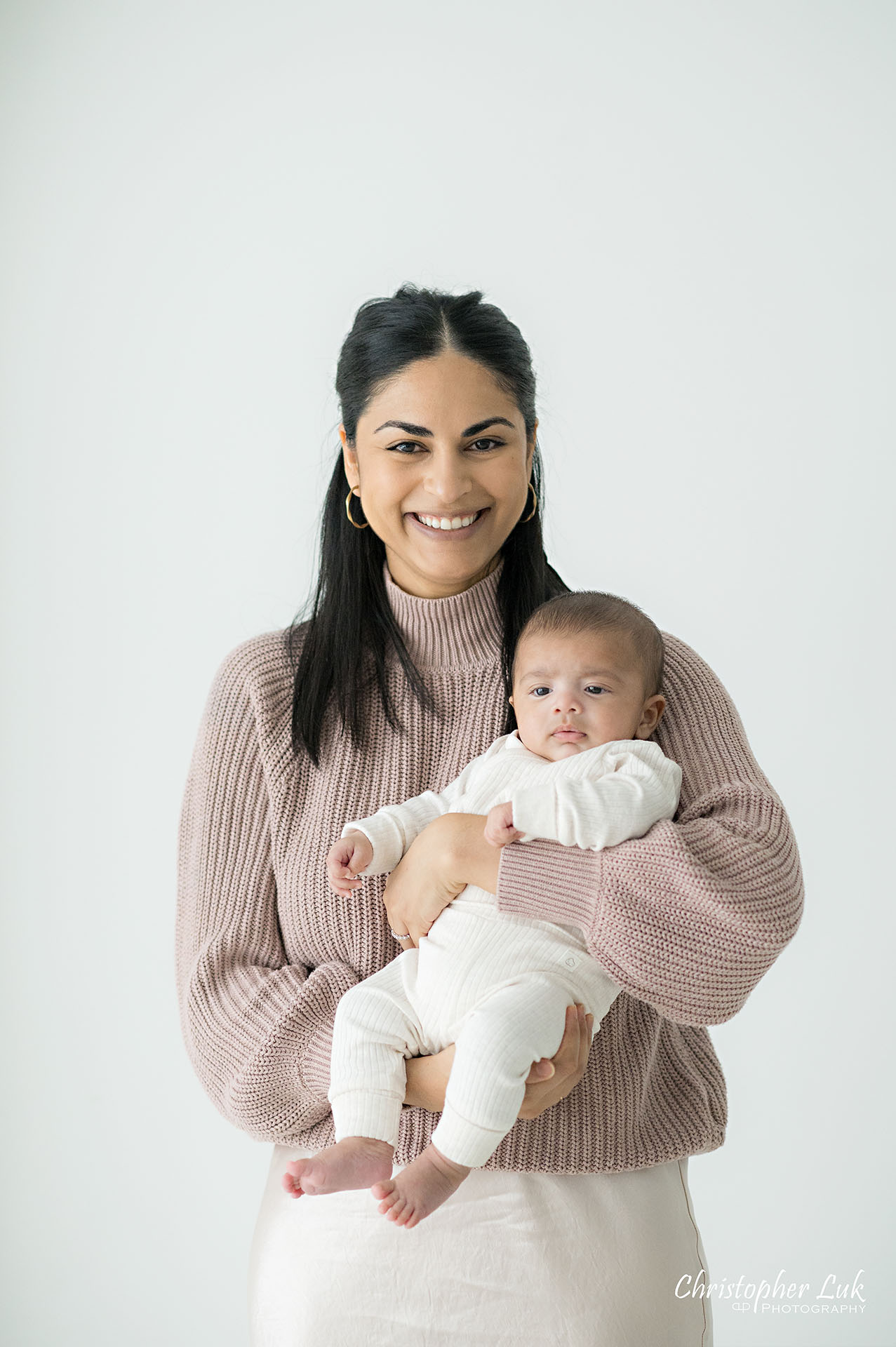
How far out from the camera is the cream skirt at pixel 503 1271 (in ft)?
5.63

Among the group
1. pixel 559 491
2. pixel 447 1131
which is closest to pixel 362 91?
pixel 559 491

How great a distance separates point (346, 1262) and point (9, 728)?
163 centimetres

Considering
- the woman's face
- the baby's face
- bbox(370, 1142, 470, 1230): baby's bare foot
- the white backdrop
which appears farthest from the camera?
the white backdrop

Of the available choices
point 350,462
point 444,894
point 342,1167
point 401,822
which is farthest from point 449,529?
point 342,1167

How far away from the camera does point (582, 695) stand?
5.86ft

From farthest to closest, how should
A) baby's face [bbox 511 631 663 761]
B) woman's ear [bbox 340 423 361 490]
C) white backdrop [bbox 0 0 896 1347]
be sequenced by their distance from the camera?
white backdrop [bbox 0 0 896 1347] → woman's ear [bbox 340 423 361 490] → baby's face [bbox 511 631 663 761]

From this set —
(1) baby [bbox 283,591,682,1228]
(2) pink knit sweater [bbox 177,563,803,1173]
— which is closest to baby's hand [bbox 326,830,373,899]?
(1) baby [bbox 283,591,682,1228]

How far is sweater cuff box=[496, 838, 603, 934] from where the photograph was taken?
1618 mm

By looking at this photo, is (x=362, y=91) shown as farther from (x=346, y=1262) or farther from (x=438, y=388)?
(x=346, y=1262)

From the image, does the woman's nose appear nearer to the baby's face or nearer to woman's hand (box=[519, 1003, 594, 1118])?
the baby's face

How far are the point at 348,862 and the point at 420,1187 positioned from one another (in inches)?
18.2

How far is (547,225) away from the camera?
10.1ft

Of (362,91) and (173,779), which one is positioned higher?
(362,91)

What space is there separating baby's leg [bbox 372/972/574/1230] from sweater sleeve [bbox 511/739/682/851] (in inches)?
8.8
